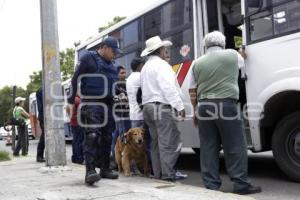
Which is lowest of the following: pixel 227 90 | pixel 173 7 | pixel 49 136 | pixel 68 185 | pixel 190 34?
pixel 68 185

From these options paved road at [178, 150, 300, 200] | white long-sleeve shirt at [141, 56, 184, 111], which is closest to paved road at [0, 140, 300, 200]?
paved road at [178, 150, 300, 200]

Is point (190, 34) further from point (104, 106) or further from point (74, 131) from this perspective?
point (74, 131)

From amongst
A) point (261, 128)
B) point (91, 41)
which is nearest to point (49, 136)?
point (261, 128)

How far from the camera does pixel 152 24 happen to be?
912 centimetres

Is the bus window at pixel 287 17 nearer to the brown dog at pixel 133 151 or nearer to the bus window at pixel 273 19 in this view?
the bus window at pixel 273 19

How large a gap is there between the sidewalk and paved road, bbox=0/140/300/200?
890 millimetres

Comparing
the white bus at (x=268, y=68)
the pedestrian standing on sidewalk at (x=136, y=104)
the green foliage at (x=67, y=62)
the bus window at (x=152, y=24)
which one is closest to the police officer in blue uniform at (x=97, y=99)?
the pedestrian standing on sidewalk at (x=136, y=104)

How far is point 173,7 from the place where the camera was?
27.6ft

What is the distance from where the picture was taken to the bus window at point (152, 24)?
8891 mm

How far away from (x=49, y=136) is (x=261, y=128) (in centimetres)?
333

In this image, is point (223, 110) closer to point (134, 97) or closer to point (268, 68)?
point (268, 68)

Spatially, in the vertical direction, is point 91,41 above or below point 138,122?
above

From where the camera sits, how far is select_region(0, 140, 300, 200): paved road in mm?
5703

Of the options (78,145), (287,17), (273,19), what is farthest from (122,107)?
(287,17)
